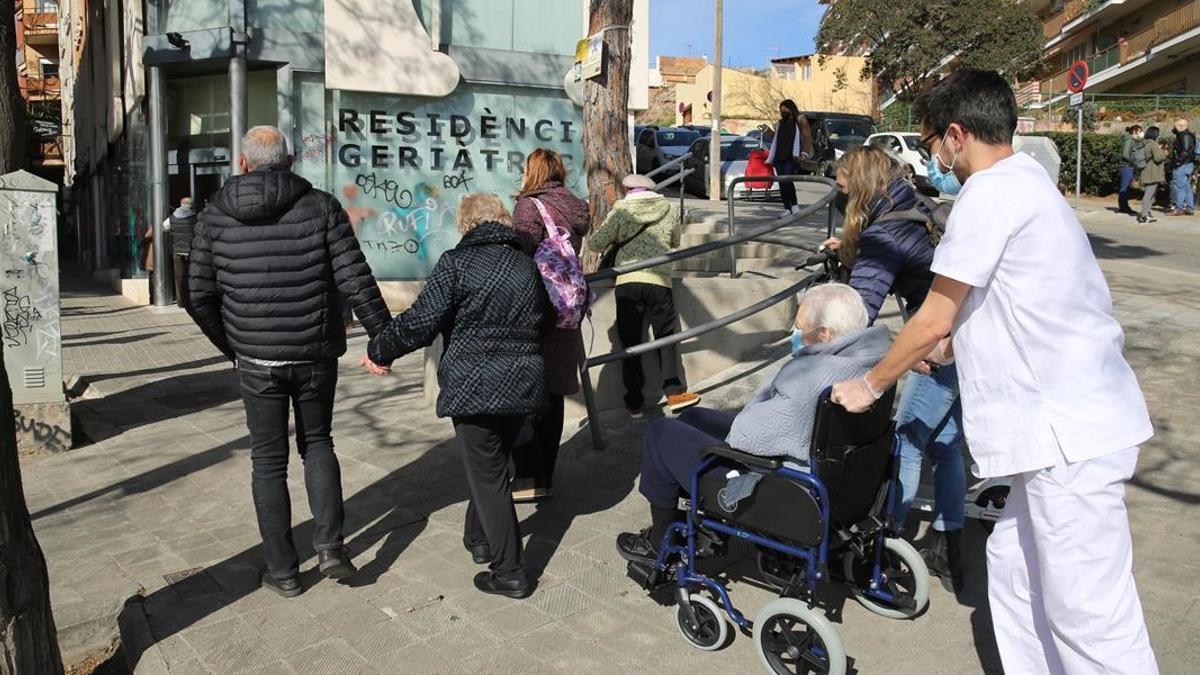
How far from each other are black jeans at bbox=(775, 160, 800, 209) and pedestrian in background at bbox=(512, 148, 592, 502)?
7274 millimetres

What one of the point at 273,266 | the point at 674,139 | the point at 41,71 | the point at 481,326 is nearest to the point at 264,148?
the point at 273,266

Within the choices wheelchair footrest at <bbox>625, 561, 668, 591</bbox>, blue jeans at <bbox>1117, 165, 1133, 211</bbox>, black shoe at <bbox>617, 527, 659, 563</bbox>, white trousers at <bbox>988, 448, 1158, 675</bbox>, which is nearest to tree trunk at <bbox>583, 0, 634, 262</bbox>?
black shoe at <bbox>617, 527, 659, 563</bbox>

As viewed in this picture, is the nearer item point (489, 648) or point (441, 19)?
point (489, 648)

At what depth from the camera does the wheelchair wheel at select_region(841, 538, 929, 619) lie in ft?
12.2

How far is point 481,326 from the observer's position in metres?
4.04

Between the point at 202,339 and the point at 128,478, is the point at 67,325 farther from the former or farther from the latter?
the point at 128,478

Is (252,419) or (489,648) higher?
(252,419)

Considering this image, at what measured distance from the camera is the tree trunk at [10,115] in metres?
6.40

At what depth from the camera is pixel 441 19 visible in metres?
13.6

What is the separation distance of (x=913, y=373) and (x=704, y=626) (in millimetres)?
1342

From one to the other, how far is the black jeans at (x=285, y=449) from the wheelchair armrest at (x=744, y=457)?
169 cm

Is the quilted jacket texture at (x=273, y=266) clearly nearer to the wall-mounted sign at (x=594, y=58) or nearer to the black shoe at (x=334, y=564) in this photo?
the black shoe at (x=334, y=564)

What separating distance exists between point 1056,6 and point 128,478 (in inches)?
2143

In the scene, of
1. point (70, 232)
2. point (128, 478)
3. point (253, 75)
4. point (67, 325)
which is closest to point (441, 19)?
point (253, 75)
